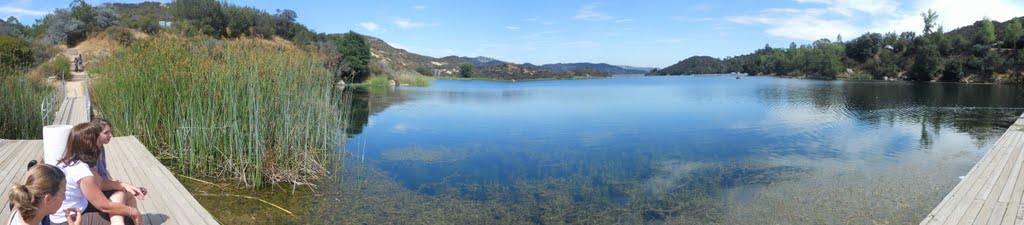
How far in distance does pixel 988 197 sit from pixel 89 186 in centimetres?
830

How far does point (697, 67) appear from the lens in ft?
494

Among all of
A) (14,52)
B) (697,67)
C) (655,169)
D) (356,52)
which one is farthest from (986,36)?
(697,67)

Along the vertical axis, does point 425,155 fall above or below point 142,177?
below

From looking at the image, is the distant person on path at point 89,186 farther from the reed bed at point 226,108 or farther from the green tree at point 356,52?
the green tree at point 356,52

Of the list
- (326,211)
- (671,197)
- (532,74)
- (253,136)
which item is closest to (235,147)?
(253,136)

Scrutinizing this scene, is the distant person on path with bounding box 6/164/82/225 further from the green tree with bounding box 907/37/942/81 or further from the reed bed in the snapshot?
the green tree with bounding box 907/37/942/81

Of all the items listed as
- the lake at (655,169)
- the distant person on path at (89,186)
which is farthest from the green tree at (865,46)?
the distant person on path at (89,186)

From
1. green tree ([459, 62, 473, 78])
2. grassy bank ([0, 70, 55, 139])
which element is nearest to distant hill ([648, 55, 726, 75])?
green tree ([459, 62, 473, 78])

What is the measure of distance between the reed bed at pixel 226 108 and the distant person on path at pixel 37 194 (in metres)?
3.93

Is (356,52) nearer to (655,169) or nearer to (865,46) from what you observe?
(655,169)

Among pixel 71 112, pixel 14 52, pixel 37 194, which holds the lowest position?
pixel 71 112

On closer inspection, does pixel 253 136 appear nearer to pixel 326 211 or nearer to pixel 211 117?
pixel 211 117

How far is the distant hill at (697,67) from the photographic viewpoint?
477ft

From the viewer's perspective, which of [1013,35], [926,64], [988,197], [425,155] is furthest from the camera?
[1013,35]
